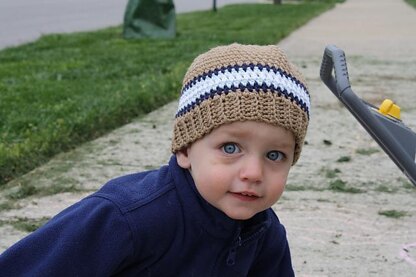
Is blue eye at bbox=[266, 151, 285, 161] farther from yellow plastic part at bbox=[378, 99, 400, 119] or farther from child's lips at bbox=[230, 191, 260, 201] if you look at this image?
yellow plastic part at bbox=[378, 99, 400, 119]

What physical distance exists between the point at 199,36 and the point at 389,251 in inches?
322

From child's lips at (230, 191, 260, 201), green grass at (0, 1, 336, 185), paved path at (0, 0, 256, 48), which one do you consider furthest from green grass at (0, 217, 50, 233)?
paved path at (0, 0, 256, 48)

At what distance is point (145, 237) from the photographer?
2.06 metres

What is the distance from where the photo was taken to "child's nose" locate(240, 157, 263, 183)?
2.01 m

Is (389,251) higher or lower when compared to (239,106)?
lower

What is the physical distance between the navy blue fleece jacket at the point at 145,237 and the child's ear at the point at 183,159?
2 centimetres

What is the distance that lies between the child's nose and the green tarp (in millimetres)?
9151

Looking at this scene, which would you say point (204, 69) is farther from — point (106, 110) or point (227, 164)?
point (106, 110)

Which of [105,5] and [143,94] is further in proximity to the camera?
[105,5]

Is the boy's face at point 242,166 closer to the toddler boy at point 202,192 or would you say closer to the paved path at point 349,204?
the toddler boy at point 202,192

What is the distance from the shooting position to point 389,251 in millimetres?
3215

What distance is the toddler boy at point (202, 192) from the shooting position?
1.98 m

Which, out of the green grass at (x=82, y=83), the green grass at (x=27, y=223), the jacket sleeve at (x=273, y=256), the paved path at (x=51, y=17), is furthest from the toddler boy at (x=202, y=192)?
the paved path at (x=51, y=17)

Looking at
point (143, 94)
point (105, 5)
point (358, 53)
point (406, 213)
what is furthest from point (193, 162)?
point (105, 5)
